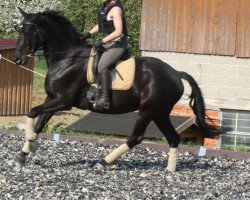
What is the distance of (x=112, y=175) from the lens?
10.6 m

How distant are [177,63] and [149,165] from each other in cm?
740

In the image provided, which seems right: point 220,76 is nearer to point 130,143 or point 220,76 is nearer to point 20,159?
point 130,143

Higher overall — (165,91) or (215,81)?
(165,91)

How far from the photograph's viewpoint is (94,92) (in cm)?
1110

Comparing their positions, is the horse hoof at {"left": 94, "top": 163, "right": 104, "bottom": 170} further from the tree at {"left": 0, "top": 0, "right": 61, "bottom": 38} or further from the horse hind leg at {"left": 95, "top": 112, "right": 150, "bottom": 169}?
the tree at {"left": 0, "top": 0, "right": 61, "bottom": 38}

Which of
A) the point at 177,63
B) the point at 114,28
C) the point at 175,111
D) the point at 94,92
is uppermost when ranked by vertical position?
the point at 114,28

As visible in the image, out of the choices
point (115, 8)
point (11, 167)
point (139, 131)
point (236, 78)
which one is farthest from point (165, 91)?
point (236, 78)

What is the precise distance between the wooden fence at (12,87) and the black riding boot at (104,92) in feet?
41.8

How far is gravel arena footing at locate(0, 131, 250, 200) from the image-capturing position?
9289mm

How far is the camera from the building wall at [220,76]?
18.6 meters

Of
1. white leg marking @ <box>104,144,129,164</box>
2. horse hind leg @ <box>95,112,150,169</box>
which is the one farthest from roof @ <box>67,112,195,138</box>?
white leg marking @ <box>104,144,129,164</box>

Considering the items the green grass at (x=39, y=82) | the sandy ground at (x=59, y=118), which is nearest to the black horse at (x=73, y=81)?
the sandy ground at (x=59, y=118)

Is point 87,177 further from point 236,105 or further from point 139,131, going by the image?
point 236,105

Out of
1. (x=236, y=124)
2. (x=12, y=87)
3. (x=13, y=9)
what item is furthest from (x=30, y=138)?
(x=13, y=9)
